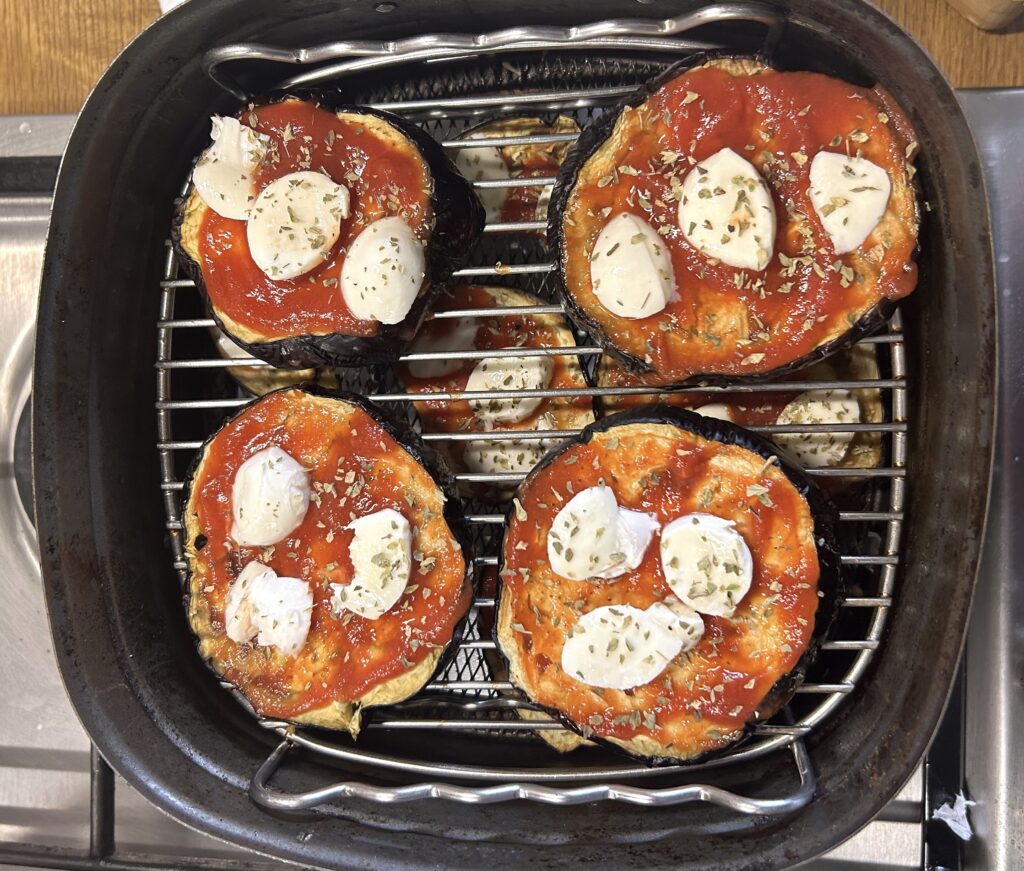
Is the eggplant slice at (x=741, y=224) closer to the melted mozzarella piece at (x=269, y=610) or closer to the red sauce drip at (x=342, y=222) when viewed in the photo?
the red sauce drip at (x=342, y=222)

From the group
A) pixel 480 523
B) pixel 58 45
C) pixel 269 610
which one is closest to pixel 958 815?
pixel 480 523

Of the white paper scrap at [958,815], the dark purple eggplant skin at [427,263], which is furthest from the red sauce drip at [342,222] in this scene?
the white paper scrap at [958,815]

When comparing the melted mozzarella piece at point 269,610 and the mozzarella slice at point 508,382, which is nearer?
the melted mozzarella piece at point 269,610

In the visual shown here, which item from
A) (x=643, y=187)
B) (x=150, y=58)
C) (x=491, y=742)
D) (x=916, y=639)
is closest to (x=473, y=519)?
(x=491, y=742)

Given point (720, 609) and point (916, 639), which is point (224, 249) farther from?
point (916, 639)

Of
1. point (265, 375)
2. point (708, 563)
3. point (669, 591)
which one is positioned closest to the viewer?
point (708, 563)

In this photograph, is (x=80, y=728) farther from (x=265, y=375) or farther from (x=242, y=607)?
(x=265, y=375)
